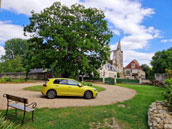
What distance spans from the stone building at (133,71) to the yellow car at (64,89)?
48.1 m

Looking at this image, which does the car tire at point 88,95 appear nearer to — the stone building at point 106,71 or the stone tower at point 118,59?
the stone building at point 106,71

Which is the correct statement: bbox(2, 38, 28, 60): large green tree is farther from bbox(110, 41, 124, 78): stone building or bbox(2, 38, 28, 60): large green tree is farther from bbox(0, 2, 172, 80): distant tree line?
bbox(0, 2, 172, 80): distant tree line

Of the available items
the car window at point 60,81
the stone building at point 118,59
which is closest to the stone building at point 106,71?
the stone building at point 118,59

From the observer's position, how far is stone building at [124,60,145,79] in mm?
54500

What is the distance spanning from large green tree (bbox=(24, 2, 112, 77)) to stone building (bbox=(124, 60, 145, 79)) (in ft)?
126

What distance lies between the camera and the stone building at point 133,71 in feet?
179

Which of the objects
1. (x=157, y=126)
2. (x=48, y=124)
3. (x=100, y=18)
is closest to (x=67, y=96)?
(x=48, y=124)

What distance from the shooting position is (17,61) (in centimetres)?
4700

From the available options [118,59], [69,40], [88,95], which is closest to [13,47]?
[118,59]

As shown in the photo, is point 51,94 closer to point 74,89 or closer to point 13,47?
point 74,89

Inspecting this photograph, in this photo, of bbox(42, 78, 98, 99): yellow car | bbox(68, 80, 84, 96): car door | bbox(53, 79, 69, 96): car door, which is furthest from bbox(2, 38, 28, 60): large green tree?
bbox(68, 80, 84, 96): car door

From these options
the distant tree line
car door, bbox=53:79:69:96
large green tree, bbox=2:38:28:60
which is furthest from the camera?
large green tree, bbox=2:38:28:60

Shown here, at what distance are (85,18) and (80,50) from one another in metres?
5.68

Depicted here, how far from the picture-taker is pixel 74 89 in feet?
34.0
